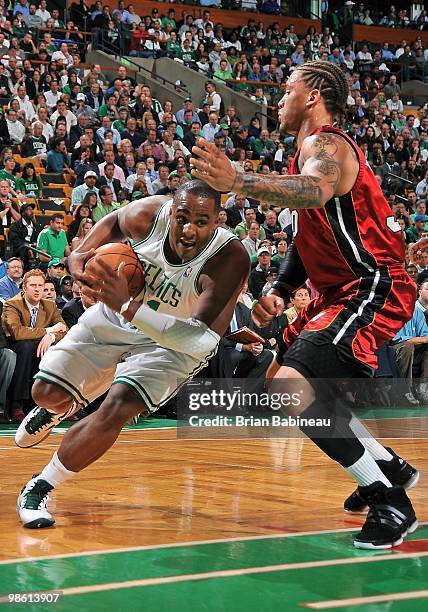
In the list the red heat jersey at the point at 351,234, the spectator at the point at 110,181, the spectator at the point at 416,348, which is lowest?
the spectator at the point at 416,348

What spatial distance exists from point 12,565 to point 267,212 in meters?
12.3

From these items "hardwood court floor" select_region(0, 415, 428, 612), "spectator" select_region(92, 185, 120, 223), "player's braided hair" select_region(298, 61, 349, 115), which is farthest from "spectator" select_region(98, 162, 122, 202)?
"player's braided hair" select_region(298, 61, 349, 115)

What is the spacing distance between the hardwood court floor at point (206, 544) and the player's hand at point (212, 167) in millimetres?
1375

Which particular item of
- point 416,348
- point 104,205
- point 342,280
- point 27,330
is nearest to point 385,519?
point 342,280

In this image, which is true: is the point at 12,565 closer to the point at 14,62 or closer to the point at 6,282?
the point at 6,282

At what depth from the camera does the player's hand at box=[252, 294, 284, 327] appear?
425cm

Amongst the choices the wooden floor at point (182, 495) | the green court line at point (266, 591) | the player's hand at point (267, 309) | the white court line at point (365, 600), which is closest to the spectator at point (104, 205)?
the wooden floor at point (182, 495)

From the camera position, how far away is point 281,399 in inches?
161

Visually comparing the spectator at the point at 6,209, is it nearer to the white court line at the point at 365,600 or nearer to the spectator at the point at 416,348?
the spectator at the point at 416,348

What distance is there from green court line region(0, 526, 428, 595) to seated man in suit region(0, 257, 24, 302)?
6.57 meters

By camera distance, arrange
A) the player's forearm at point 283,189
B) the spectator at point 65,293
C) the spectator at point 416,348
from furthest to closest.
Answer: the spectator at point 416,348, the spectator at point 65,293, the player's forearm at point 283,189

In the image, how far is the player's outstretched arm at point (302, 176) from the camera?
3.35 meters

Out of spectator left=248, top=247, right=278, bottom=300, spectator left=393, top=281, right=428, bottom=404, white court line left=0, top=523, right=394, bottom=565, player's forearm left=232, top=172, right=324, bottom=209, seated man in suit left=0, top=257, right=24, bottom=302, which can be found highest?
player's forearm left=232, top=172, right=324, bottom=209

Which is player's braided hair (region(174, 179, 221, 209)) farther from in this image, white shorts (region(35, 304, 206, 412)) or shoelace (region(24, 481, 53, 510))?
shoelace (region(24, 481, 53, 510))
